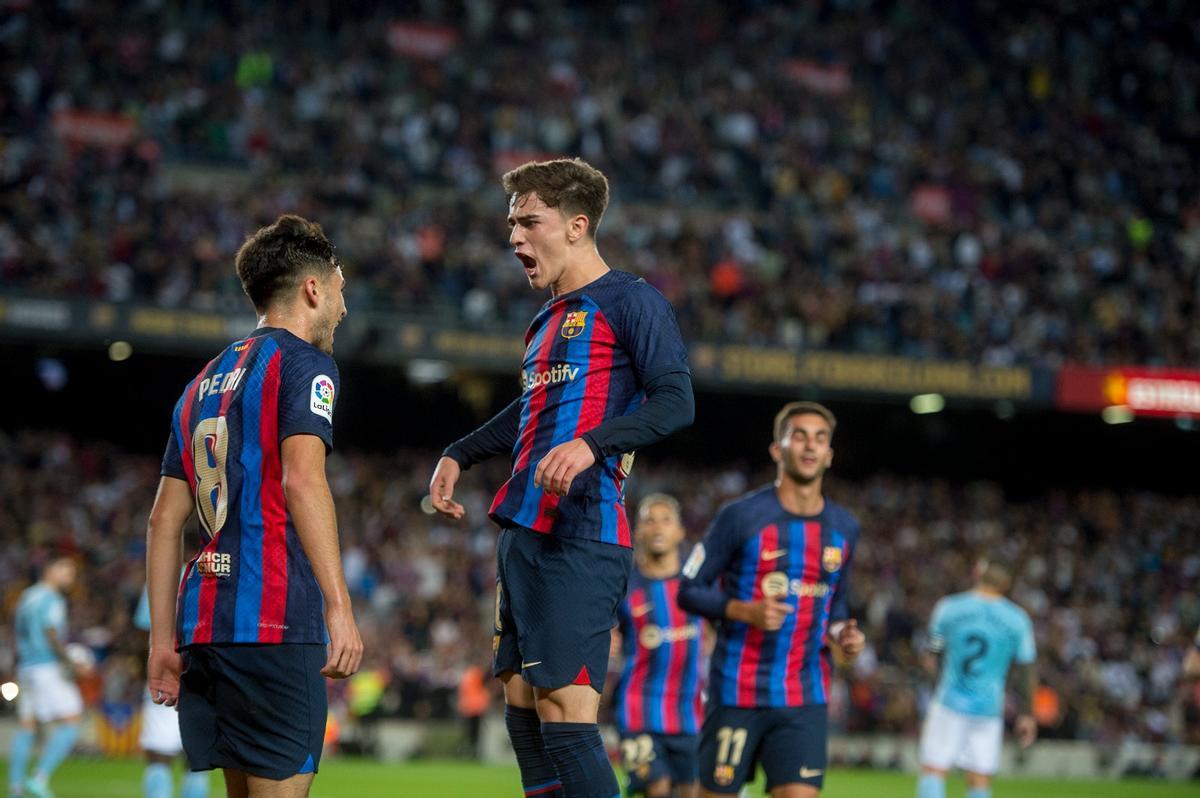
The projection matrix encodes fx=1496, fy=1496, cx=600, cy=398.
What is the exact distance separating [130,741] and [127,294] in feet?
22.2

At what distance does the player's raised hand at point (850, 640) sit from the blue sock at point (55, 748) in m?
7.40

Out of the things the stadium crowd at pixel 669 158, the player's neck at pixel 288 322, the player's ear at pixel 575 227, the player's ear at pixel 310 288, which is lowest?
the player's neck at pixel 288 322

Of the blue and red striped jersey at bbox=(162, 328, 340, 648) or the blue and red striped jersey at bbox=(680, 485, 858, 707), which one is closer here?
the blue and red striped jersey at bbox=(162, 328, 340, 648)

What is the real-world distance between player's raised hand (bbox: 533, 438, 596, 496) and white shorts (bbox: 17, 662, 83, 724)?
9587 millimetres

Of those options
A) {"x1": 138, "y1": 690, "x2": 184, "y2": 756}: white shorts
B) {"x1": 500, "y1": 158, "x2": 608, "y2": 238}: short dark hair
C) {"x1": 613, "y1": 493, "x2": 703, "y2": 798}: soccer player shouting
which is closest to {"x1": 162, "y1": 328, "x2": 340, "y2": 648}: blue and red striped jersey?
{"x1": 500, "y1": 158, "x2": 608, "y2": 238}: short dark hair

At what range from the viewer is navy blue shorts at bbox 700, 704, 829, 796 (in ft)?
22.4

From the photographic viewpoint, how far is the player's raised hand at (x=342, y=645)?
4285mm

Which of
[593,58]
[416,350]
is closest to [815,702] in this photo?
[416,350]

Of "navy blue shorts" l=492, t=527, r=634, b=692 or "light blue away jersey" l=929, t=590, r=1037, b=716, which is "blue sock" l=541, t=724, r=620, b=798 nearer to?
"navy blue shorts" l=492, t=527, r=634, b=692

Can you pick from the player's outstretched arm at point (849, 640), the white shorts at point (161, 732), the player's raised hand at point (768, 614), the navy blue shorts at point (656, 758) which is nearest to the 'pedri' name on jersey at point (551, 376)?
the player's raised hand at point (768, 614)

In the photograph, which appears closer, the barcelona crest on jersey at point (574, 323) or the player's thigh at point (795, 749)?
the barcelona crest on jersey at point (574, 323)

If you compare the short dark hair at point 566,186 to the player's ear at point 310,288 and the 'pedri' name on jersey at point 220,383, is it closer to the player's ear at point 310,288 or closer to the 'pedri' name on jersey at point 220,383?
the player's ear at point 310,288

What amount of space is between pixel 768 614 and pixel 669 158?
22.8 metres

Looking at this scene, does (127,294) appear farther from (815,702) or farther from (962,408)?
(815,702)
